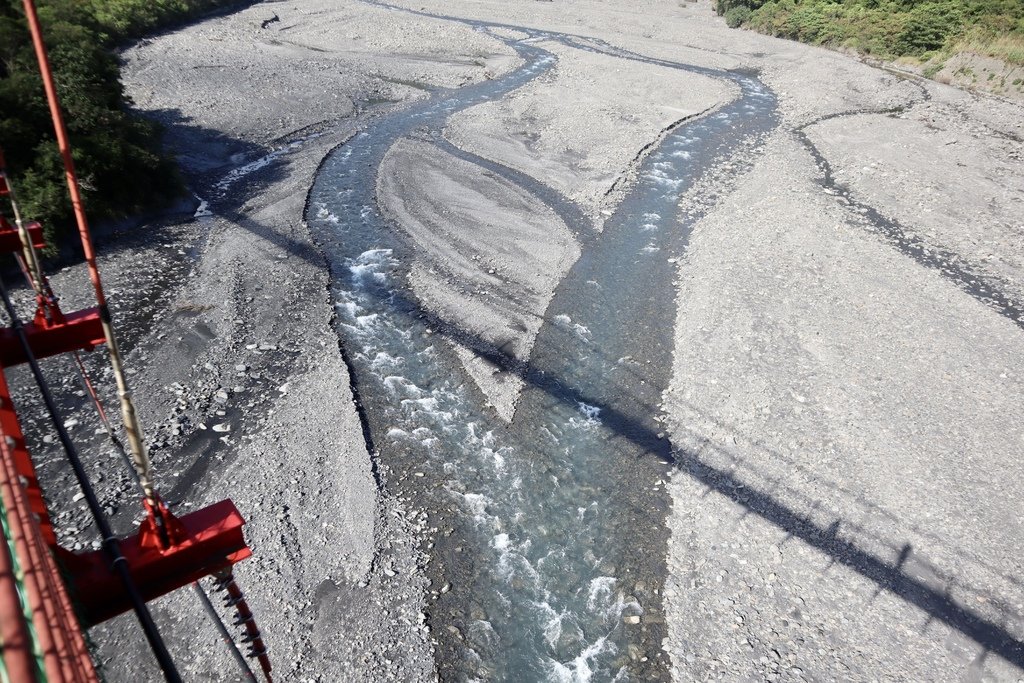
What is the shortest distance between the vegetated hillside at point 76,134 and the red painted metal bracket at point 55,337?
13871 mm

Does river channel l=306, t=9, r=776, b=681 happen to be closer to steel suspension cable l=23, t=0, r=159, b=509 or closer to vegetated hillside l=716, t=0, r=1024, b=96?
steel suspension cable l=23, t=0, r=159, b=509

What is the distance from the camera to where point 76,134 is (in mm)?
20312

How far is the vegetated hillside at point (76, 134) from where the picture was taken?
1844 cm

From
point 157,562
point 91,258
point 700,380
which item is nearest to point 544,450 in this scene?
point 700,380

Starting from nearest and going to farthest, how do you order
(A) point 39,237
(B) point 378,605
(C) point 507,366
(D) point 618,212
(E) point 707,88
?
(A) point 39,237
(B) point 378,605
(C) point 507,366
(D) point 618,212
(E) point 707,88

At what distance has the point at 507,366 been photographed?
16062 mm

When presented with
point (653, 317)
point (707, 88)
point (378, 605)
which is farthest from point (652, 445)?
point (707, 88)

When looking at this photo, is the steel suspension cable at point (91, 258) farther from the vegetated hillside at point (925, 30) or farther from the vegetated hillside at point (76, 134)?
the vegetated hillside at point (925, 30)

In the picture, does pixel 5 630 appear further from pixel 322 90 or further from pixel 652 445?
pixel 322 90

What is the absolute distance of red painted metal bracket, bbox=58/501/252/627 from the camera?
440 centimetres

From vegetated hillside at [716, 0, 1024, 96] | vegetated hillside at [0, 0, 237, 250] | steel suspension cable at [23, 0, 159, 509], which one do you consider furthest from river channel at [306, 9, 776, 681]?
vegetated hillside at [716, 0, 1024, 96]

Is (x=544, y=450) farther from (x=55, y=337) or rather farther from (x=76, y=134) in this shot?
(x=76, y=134)

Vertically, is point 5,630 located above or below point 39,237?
above

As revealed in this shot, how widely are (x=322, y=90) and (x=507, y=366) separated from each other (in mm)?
25790
